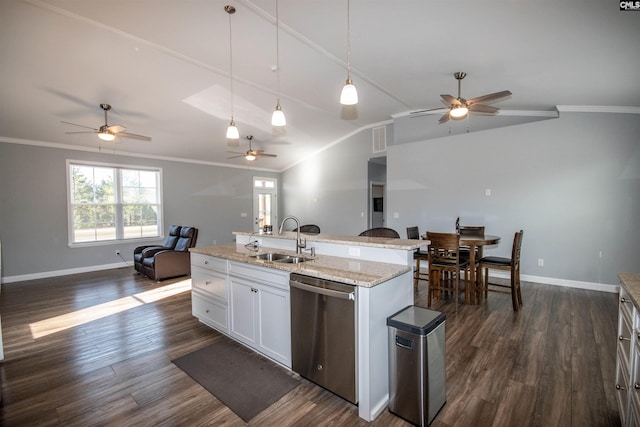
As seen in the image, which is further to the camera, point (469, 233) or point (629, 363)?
point (469, 233)

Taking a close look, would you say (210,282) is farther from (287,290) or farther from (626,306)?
(626,306)

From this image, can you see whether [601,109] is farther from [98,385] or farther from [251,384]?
[98,385]

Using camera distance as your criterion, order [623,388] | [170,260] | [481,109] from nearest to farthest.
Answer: [623,388], [481,109], [170,260]

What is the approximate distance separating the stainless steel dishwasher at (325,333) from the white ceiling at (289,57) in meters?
2.70

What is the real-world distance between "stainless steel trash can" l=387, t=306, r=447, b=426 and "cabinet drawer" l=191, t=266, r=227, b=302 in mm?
1759

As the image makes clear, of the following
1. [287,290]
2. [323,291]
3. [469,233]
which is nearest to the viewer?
[323,291]

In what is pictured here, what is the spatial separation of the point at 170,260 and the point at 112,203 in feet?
8.04

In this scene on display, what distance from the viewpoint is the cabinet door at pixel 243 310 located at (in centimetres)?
254

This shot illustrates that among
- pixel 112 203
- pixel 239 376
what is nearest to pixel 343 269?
pixel 239 376

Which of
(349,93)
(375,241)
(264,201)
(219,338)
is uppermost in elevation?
(349,93)

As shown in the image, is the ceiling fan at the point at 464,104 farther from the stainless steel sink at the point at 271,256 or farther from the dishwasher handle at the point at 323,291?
the dishwasher handle at the point at 323,291

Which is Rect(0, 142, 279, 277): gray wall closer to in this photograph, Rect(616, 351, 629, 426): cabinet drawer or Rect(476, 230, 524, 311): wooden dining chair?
Rect(476, 230, 524, 311): wooden dining chair

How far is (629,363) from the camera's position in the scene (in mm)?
1501

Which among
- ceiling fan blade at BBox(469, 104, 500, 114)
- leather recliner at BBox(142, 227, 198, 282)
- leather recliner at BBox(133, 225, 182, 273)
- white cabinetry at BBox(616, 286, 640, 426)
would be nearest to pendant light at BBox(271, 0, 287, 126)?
ceiling fan blade at BBox(469, 104, 500, 114)
